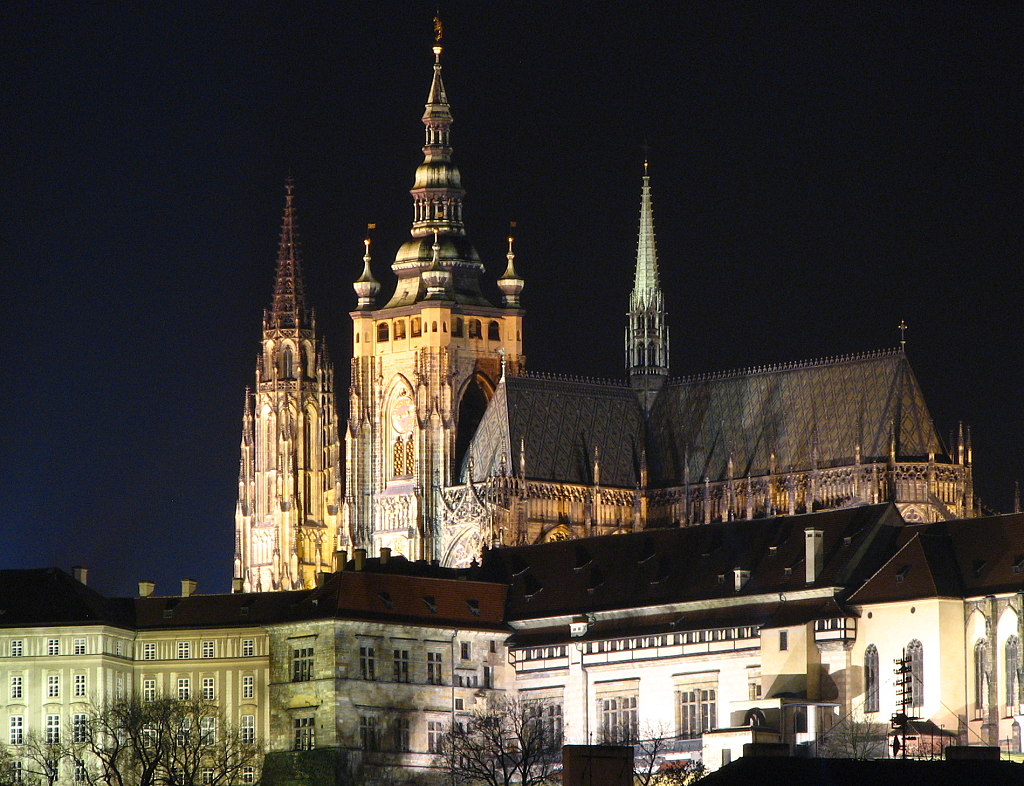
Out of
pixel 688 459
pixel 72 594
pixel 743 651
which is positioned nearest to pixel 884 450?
pixel 688 459

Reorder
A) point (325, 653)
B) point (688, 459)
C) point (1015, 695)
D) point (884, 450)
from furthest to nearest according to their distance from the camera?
point (688, 459) → point (884, 450) → point (325, 653) → point (1015, 695)

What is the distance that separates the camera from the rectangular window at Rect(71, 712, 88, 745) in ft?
513

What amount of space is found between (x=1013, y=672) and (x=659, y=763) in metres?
15.0

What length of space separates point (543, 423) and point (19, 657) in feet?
131

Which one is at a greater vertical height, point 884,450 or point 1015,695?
point 884,450

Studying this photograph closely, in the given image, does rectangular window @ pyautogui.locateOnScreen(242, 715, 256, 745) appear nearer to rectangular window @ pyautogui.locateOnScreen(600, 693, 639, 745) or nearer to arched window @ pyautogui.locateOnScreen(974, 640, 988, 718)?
rectangular window @ pyautogui.locateOnScreen(600, 693, 639, 745)

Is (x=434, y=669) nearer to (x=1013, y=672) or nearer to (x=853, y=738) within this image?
(x=853, y=738)

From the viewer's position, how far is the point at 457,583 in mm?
164750

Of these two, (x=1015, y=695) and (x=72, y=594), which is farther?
(x=72, y=594)

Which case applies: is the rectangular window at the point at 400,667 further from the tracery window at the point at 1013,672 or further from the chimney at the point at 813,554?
the tracery window at the point at 1013,672

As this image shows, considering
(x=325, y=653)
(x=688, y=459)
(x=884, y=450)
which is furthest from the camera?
(x=688, y=459)

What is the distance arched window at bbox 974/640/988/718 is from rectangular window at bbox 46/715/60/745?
128 feet

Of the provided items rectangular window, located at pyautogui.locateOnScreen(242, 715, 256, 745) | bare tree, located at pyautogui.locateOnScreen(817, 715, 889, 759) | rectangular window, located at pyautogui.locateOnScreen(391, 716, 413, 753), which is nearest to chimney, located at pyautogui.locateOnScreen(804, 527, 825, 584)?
bare tree, located at pyautogui.locateOnScreen(817, 715, 889, 759)

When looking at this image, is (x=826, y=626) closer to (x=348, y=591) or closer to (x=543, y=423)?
(x=348, y=591)
